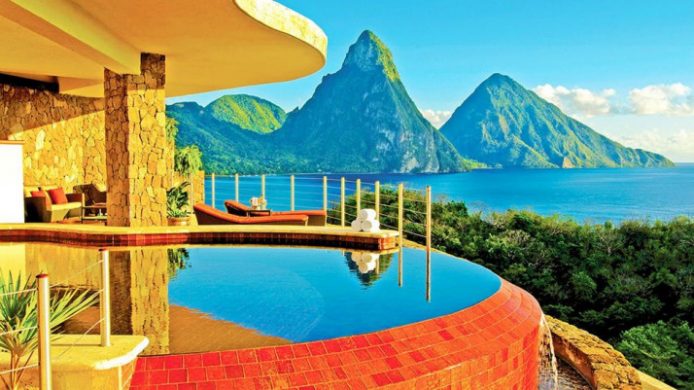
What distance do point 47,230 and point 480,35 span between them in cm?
8663

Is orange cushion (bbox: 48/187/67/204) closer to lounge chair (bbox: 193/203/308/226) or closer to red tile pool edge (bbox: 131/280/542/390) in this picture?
lounge chair (bbox: 193/203/308/226)

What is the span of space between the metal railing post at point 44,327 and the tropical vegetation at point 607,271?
26.5 ft

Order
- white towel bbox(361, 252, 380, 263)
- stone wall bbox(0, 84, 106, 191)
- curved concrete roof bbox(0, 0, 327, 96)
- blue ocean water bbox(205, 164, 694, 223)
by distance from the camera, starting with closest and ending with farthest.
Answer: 1. curved concrete roof bbox(0, 0, 327, 96)
2. white towel bbox(361, 252, 380, 263)
3. stone wall bbox(0, 84, 106, 191)
4. blue ocean water bbox(205, 164, 694, 223)

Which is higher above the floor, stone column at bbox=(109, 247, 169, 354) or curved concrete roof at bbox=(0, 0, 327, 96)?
curved concrete roof at bbox=(0, 0, 327, 96)

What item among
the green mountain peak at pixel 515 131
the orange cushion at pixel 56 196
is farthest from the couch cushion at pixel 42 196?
the green mountain peak at pixel 515 131

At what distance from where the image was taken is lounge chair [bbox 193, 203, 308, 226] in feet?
32.3

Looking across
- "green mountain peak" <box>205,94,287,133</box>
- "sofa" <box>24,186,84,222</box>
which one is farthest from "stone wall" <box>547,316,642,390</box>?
"green mountain peak" <box>205,94,287,133</box>

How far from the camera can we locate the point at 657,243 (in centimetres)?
1288

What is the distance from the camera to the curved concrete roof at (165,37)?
6949 millimetres

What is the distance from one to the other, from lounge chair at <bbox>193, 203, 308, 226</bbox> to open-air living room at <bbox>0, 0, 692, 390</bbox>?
0.04 meters

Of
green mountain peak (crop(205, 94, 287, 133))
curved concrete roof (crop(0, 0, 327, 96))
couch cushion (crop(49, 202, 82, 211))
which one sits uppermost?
green mountain peak (crop(205, 94, 287, 133))

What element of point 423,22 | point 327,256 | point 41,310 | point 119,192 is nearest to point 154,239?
point 119,192

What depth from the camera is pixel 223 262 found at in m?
7.60

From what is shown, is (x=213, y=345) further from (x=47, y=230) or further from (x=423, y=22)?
(x=423, y=22)
